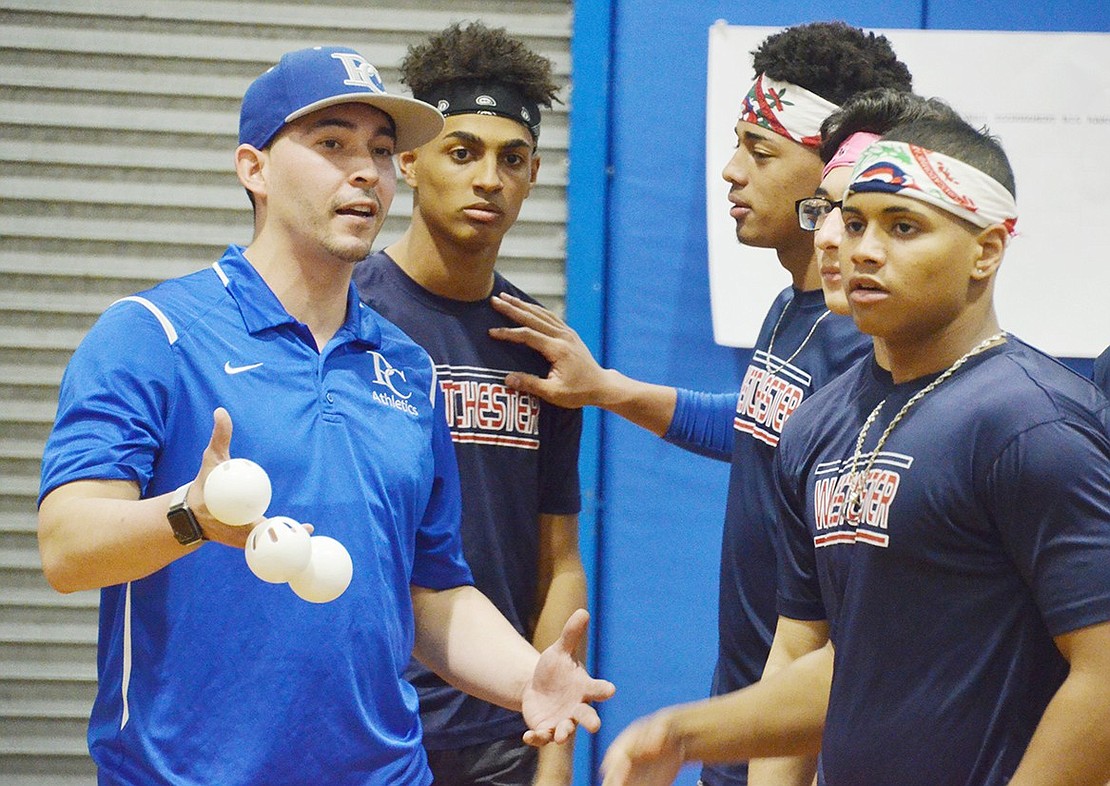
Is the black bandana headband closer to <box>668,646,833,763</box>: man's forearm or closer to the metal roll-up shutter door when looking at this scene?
the metal roll-up shutter door

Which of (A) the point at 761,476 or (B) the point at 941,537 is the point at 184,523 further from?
(A) the point at 761,476

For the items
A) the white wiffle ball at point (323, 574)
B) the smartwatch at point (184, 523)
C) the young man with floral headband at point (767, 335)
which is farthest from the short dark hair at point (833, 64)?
the smartwatch at point (184, 523)

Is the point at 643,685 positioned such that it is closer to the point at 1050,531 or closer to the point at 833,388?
the point at 833,388

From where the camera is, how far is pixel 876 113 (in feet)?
10.3

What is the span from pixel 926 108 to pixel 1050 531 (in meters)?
1.19

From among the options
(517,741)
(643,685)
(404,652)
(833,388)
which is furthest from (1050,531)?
(643,685)

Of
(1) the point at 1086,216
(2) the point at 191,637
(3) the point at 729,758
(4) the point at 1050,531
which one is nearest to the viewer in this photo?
(4) the point at 1050,531

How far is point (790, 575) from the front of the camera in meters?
2.90

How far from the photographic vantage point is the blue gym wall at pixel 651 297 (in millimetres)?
4773

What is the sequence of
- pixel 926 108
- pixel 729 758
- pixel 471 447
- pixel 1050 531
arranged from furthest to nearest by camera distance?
1. pixel 471 447
2. pixel 926 108
3. pixel 729 758
4. pixel 1050 531

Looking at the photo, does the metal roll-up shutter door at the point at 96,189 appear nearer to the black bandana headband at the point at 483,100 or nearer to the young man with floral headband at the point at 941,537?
the black bandana headband at the point at 483,100

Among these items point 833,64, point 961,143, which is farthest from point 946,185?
point 833,64

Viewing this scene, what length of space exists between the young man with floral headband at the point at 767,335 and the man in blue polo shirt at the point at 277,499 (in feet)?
2.68

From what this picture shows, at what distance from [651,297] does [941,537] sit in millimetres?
2558
